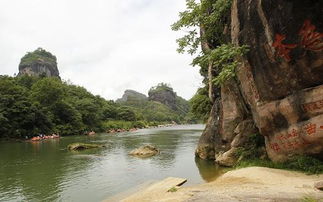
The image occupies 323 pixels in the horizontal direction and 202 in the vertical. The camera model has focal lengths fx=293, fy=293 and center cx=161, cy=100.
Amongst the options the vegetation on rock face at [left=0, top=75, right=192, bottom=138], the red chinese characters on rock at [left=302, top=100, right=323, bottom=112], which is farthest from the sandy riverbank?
the vegetation on rock face at [left=0, top=75, right=192, bottom=138]

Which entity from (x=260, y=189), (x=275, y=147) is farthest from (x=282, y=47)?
(x=260, y=189)

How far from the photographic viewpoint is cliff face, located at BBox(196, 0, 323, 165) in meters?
10.2

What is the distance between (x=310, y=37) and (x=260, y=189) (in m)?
5.44

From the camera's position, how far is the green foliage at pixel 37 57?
384 ft

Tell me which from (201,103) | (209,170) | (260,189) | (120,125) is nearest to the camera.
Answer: (260,189)

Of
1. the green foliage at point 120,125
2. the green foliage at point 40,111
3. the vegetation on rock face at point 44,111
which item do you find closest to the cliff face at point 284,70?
the green foliage at point 40,111

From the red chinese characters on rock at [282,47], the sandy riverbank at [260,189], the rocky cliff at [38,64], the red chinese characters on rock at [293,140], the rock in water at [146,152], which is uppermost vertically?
the rocky cliff at [38,64]

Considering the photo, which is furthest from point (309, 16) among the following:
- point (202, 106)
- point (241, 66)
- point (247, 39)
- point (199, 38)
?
point (202, 106)

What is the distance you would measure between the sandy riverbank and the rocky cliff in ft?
368

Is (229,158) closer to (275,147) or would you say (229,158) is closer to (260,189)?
(275,147)

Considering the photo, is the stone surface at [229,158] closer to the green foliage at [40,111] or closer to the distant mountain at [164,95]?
the green foliage at [40,111]

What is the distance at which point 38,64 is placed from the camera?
116 meters

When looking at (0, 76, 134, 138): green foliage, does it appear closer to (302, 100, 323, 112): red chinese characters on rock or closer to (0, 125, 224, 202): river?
(0, 125, 224, 202): river

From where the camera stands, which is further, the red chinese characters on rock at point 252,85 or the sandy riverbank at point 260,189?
the red chinese characters on rock at point 252,85
